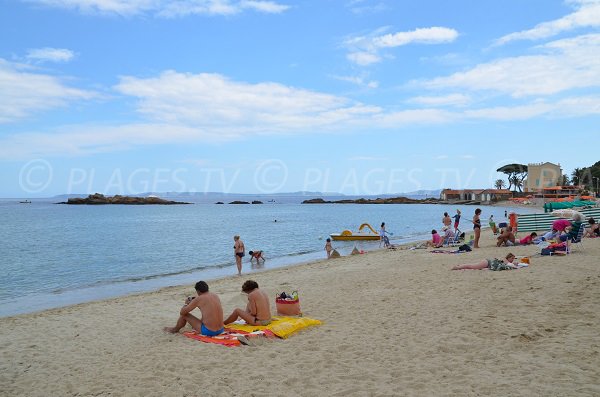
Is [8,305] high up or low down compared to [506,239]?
down

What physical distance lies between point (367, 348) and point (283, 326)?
1589 millimetres

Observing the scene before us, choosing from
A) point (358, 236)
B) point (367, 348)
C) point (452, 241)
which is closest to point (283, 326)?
point (367, 348)

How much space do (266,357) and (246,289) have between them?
1.73 meters

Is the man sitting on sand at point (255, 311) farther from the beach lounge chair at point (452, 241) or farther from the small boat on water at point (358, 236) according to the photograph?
the small boat on water at point (358, 236)

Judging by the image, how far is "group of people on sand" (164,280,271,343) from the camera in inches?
282

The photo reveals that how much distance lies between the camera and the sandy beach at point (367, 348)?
16.3 feet

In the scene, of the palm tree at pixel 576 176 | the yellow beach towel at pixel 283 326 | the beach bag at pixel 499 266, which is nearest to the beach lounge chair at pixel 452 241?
the beach bag at pixel 499 266

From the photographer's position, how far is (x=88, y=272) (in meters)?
20.3

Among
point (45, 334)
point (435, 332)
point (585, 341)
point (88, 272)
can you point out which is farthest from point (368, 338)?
point (88, 272)

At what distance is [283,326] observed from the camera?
289 inches

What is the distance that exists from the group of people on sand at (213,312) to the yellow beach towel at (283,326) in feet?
0.39

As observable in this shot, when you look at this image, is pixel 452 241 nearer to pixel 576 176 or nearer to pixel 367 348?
pixel 367 348

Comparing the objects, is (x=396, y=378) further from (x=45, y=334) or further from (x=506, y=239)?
(x=506, y=239)

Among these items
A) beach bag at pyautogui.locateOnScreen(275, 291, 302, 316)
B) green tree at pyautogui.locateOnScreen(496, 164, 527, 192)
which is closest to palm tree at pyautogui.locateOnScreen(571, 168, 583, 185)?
green tree at pyautogui.locateOnScreen(496, 164, 527, 192)
